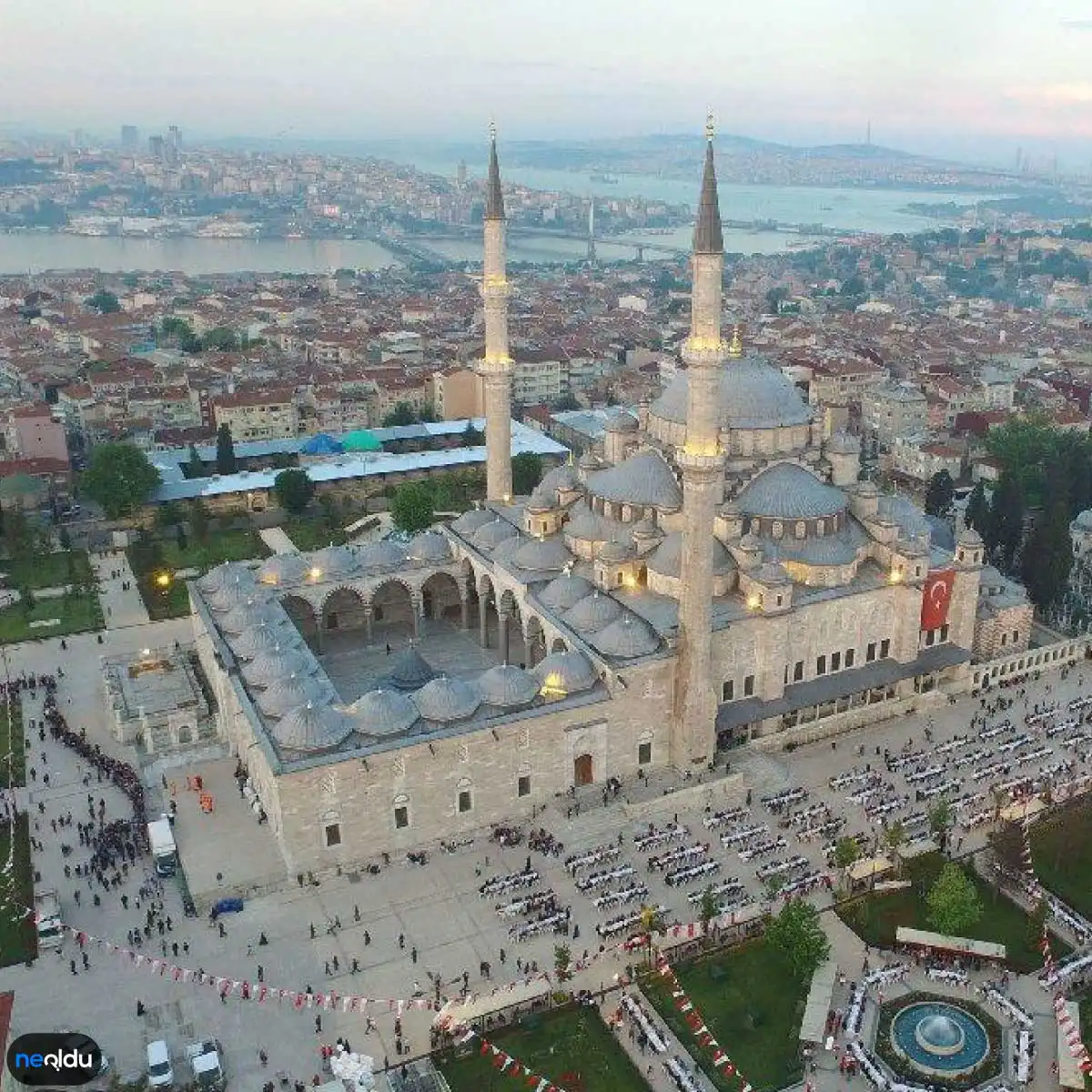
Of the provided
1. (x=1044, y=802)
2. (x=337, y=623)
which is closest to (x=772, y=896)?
(x=1044, y=802)

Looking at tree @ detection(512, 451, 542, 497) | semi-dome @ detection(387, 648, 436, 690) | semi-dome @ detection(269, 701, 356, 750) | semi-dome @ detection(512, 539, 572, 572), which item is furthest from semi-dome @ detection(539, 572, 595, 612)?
tree @ detection(512, 451, 542, 497)

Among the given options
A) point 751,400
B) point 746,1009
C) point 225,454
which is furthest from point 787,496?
point 225,454

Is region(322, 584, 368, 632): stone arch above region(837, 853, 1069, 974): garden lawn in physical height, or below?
above

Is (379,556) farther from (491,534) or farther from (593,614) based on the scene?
(593,614)

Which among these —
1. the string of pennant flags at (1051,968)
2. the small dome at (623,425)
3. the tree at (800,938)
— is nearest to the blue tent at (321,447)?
the small dome at (623,425)

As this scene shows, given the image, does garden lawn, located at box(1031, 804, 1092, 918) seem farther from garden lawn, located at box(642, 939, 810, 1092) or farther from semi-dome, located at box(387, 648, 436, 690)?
semi-dome, located at box(387, 648, 436, 690)

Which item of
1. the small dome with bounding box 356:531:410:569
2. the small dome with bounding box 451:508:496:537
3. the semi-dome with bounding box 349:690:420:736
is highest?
the small dome with bounding box 451:508:496:537

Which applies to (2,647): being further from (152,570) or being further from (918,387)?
(918,387)
